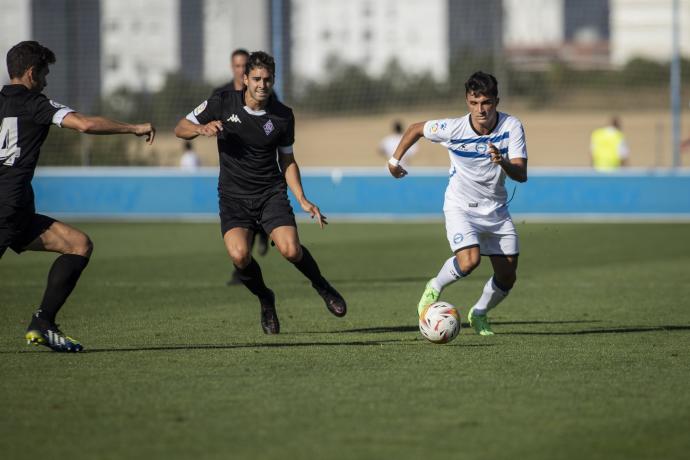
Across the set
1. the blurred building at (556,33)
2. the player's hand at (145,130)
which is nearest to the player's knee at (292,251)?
the player's hand at (145,130)

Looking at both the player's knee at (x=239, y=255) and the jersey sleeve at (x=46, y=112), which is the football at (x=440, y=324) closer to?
the player's knee at (x=239, y=255)

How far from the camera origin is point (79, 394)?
6738 mm

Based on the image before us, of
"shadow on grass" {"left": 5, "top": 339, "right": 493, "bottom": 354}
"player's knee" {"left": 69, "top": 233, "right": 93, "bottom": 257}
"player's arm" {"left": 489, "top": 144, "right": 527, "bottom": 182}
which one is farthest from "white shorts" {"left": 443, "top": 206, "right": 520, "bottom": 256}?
"player's knee" {"left": 69, "top": 233, "right": 93, "bottom": 257}

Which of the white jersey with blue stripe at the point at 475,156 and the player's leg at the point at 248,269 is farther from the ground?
the white jersey with blue stripe at the point at 475,156

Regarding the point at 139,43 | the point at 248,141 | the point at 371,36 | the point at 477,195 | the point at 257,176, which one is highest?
the point at 371,36

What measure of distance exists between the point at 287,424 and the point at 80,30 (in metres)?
25.6

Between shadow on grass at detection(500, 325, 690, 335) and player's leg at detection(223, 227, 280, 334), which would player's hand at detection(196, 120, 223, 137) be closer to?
player's leg at detection(223, 227, 280, 334)

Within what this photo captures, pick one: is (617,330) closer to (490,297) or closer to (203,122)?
(490,297)

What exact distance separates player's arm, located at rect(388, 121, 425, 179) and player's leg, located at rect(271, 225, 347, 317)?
871 millimetres

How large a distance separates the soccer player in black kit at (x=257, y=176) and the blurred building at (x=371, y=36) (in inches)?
954

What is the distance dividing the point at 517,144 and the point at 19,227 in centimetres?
357

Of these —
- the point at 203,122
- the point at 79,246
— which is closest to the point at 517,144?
the point at 203,122

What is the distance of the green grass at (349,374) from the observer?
563 centimetres

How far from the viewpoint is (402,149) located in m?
9.27
